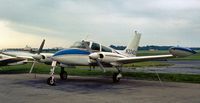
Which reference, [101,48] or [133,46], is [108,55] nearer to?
[101,48]

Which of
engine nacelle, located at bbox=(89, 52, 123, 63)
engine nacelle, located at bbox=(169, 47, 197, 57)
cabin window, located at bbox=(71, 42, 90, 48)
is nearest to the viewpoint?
engine nacelle, located at bbox=(169, 47, 197, 57)

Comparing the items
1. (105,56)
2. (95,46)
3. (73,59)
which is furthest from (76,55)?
(105,56)

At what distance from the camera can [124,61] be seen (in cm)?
2056

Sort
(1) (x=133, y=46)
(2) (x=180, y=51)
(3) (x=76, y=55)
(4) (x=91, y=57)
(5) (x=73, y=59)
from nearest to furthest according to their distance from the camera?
(2) (x=180, y=51) → (4) (x=91, y=57) → (5) (x=73, y=59) → (3) (x=76, y=55) → (1) (x=133, y=46)

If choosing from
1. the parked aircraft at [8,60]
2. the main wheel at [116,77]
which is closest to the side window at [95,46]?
the main wheel at [116,77]

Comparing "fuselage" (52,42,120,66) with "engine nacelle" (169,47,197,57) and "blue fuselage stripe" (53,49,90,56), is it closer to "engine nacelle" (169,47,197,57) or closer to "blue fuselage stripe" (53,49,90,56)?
"blue fuselage stripe" (53,49,90,56)

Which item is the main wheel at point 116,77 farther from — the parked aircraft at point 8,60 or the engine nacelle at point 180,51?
the parked aircraft at point 8,60

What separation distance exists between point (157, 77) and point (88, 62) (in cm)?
574

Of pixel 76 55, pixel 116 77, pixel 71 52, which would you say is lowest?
pixel 116 77

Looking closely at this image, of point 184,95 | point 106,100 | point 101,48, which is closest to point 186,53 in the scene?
point 184,95

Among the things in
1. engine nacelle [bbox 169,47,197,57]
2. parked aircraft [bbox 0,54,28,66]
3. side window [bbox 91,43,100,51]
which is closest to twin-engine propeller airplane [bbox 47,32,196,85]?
side window [bbox 91,43,100,51]

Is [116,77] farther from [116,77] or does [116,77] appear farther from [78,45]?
[78,45]

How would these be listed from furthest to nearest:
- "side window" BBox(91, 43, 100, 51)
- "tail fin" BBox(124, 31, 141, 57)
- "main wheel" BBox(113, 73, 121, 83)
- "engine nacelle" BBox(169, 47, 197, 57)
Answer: "tail fin" BBox(124, 31, 141, 57) < "main wheel" BBox(113, 73, 121, 83) < "side window" BBox(91, 43, 100, 51) < "engine nacelle" BBox(169, 47, 197, 57)

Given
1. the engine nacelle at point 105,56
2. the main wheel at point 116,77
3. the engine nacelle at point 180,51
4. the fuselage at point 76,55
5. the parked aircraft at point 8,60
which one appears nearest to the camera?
the engine nacelle at point 180,51
